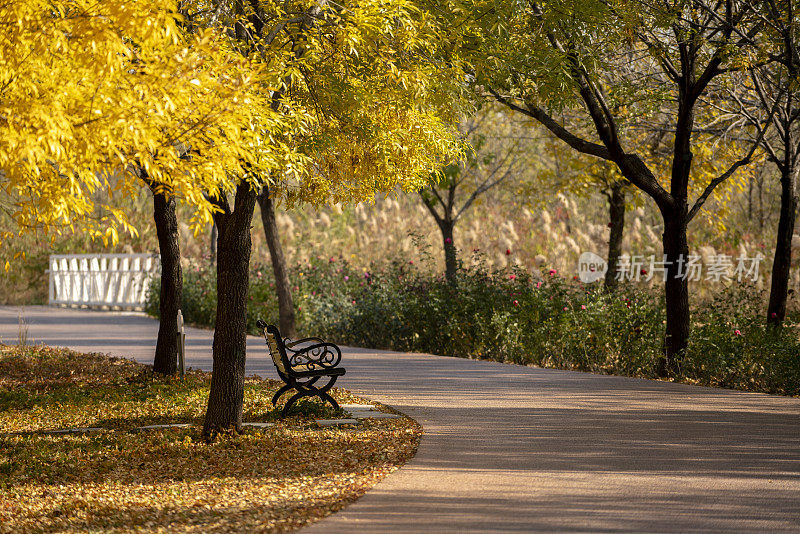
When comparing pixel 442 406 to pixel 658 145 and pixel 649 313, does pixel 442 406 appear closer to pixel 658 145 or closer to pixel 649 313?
pixel 649 313

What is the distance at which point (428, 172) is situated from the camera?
10.2 m

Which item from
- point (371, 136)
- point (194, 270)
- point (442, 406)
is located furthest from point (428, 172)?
point (194, 270)

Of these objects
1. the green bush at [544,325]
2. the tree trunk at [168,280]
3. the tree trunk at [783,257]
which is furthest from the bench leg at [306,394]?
the tree trunk at [783,257]

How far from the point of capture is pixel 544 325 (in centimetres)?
1293

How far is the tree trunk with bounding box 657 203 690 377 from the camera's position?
11586mm

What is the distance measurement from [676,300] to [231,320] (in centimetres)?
629

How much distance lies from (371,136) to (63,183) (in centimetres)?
370

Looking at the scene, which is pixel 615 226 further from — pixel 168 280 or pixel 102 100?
pixel 102 100

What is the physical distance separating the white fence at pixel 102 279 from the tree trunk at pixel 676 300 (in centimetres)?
1480

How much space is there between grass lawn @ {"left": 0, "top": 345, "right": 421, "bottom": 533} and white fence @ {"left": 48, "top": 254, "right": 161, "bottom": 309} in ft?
44.7

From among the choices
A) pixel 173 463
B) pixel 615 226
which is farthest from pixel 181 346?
pixel 615 226

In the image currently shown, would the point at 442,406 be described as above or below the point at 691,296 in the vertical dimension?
below

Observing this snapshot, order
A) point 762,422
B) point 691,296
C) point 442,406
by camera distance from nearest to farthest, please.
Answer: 1. point 762,422
2. point 442,406
3. point 691,296

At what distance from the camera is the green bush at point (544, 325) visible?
11.1 meters
